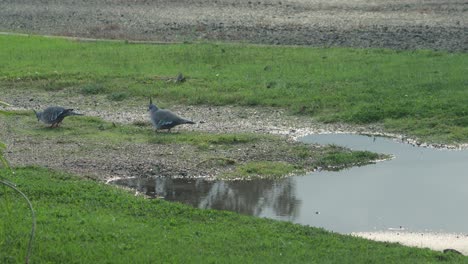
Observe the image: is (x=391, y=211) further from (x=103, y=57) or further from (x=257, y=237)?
(x=103, y=57)

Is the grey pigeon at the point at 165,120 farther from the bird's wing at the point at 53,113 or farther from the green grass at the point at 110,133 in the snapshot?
the bird's wing at the point at 53,113

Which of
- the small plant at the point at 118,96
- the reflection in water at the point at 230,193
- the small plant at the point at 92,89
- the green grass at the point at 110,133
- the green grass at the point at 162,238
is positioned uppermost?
the green grass at the point at 162,238

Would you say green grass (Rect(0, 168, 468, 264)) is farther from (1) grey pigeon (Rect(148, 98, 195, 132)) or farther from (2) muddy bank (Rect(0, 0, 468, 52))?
(2) muddy bank (Rect(0, 0, 468, 52))

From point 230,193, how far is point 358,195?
158 cm

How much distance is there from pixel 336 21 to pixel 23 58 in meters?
10.9

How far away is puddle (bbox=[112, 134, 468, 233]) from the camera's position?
11438 millimetres

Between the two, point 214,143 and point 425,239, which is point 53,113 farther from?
point 425,239

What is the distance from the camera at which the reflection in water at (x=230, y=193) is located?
39.2ft

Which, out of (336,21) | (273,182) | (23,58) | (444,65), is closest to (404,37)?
(336,21)

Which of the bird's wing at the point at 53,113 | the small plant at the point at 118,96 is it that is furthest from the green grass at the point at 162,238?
the small plant at the point at 118,96

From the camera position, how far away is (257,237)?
9.64 m

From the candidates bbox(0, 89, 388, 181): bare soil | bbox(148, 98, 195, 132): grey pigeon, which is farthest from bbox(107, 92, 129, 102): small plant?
bbox(148, 98, 195, 132): grey pigeon

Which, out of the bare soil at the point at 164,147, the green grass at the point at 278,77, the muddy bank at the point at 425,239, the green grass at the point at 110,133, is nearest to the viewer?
the muddy bank at the point at 425,239

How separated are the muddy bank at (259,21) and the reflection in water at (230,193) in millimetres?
11986
